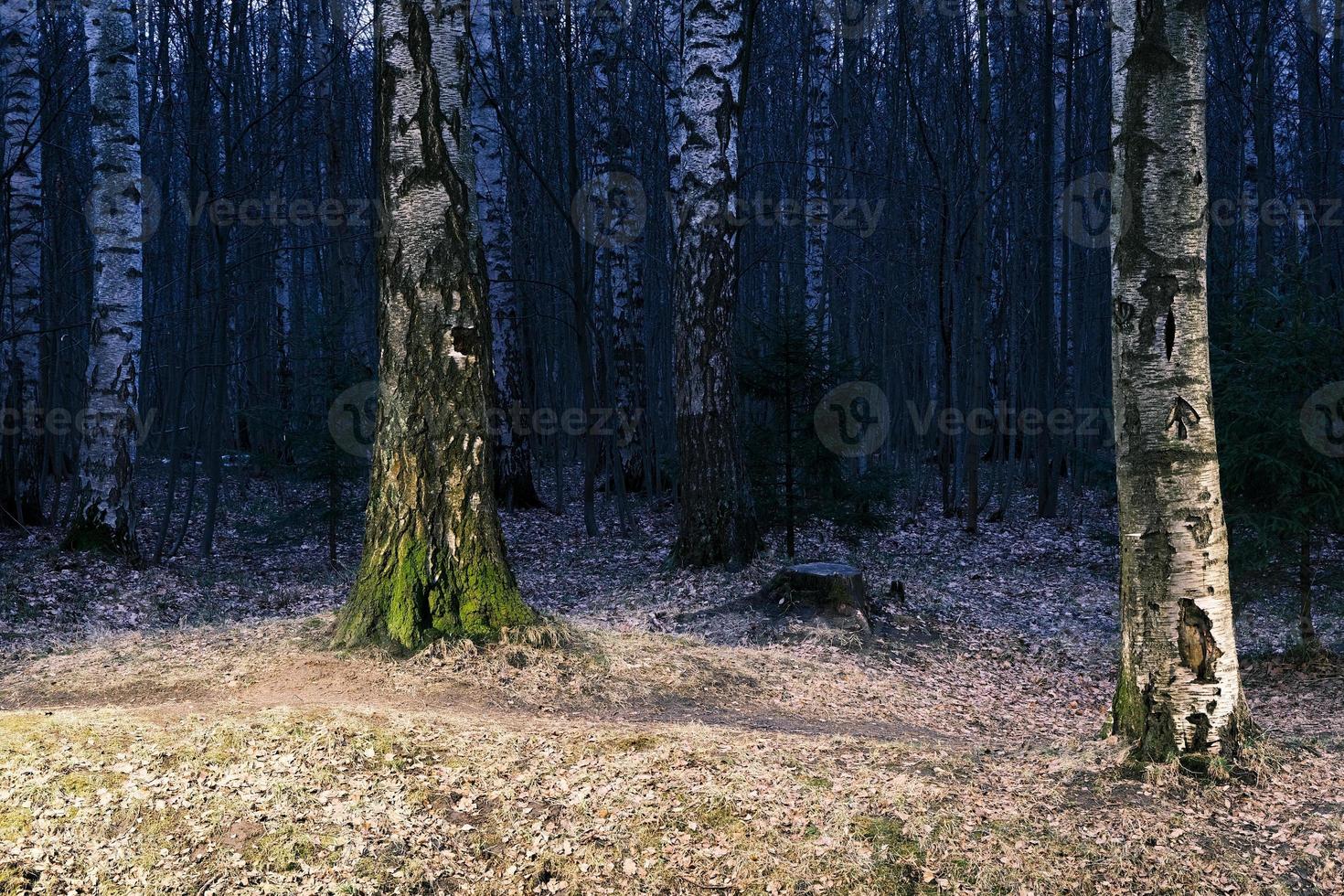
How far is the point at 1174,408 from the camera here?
4.22m

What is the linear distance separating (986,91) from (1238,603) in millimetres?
8708

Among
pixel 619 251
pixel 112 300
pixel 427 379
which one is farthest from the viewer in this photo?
pixel 619 251

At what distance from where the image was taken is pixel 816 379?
1112 centimetres

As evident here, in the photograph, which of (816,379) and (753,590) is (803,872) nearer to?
(753,590)

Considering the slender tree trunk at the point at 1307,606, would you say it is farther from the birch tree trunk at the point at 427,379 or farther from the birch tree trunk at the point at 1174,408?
the birch tree trunk at the point at 427,379

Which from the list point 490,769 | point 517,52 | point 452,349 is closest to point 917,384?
point 517,52

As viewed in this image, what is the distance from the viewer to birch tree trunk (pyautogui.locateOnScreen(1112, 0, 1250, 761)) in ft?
13.9

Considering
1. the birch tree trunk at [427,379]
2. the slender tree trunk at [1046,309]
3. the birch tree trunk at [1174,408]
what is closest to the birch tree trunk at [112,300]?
the birch tree trunk at [427,379]

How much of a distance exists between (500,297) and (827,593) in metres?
8.73

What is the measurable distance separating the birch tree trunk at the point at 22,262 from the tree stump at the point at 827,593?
930cm

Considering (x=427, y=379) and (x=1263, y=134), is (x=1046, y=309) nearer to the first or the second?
(x=1263, y=134)

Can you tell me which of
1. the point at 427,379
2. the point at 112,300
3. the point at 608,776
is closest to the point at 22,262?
the point at 112,300

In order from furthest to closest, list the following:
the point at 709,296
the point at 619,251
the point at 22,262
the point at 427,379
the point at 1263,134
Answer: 1. the point at 619,251
2. the point at 1263,134
3. the point at 22,262
4. the point at 709,296
5. the point at 427,379

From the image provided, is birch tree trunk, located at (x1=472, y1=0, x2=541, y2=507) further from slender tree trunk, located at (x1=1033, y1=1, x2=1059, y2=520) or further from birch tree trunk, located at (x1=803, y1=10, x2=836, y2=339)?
slender tree trunk, located at (x1=1033, y1=1, x2=1059, y2=520)
